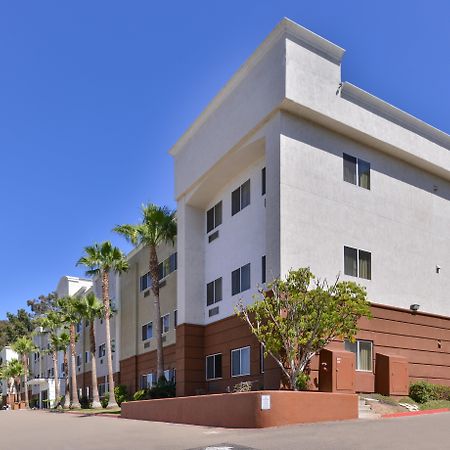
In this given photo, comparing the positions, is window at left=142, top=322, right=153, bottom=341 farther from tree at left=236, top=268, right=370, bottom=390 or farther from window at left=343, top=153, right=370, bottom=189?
tree at left=236, top=268, right=370, bottom=390

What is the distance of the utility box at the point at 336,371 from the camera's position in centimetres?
2253

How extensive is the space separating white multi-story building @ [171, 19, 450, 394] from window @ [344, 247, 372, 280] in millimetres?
68

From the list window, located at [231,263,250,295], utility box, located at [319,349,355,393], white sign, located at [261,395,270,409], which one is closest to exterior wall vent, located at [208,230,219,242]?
window, located at [231,263,250,295]

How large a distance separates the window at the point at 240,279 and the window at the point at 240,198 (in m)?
2.95

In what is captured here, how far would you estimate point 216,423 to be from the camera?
20531mm

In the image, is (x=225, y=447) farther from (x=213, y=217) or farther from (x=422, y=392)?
(x=213, y=217)

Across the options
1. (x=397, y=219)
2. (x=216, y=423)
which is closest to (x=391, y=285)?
(x=397, y=219)

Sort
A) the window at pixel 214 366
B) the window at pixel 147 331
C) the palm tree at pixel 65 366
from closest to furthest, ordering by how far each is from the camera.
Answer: the window at pixel 214 366, the window at pixel 147 331, the palm tree at pixel 65 366

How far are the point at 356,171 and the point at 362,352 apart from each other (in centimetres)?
771

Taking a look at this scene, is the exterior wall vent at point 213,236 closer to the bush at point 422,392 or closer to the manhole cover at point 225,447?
the bush at point 422,392

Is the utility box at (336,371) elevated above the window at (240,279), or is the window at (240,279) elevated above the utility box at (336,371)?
the window at (240,279)

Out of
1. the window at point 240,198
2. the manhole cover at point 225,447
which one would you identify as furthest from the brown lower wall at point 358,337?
the manhole cover at point 225,447

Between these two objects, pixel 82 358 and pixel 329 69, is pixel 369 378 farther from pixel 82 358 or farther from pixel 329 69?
pixel 82 358

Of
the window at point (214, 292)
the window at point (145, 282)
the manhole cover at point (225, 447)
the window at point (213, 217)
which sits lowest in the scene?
the manhole cover at point (225, 447)
